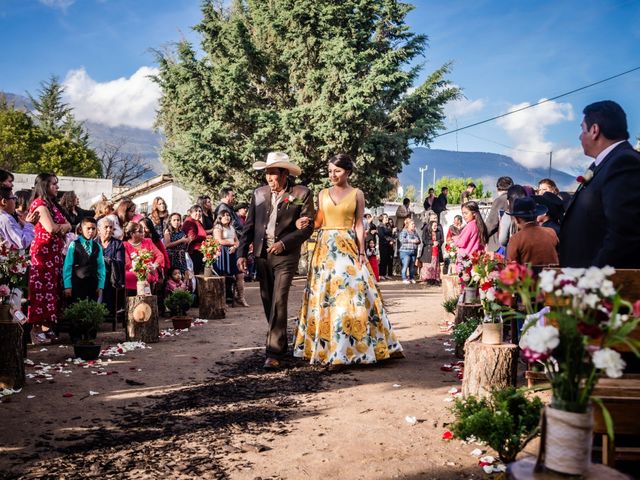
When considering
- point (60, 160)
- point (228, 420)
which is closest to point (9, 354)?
point (228, 420)

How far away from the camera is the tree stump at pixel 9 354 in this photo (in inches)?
222

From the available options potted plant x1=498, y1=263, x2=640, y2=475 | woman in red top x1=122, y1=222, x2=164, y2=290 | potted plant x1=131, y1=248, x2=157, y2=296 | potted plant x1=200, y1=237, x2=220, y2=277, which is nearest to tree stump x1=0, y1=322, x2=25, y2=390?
potted plant x1=131, y1=248, x2=157, y2=296

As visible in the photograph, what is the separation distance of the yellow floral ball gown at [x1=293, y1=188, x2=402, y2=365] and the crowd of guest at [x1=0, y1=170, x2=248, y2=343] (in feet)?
11.4

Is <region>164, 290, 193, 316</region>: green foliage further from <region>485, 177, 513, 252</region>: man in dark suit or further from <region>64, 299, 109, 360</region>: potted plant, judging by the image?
<region>485, 177, 513, 252</region>: man in dark suit

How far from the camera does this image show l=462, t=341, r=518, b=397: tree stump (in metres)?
5.03

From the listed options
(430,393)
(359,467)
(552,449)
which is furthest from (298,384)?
(552,449)

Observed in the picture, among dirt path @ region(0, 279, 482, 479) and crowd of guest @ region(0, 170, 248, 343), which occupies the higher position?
crowd of guest @ region(0, 170, 248, 343)

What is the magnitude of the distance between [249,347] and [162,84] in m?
22.6

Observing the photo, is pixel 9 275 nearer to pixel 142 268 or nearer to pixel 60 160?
pixel 142 268

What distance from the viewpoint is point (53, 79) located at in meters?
64.9

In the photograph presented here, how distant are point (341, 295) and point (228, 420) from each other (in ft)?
7.33

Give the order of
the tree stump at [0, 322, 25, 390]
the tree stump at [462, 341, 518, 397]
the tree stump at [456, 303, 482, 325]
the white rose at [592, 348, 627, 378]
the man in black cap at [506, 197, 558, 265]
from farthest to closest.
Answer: the tree stump at [456, 303, 482, 325]
the man in black cap at [506, 197, 558, 265]
the tree stump at [0, 322, 25, 390]
the tree stump at [462, 341, 518, 397]
the white rose at [592, 348, 627, 378]

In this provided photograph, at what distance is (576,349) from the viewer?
2.29 m

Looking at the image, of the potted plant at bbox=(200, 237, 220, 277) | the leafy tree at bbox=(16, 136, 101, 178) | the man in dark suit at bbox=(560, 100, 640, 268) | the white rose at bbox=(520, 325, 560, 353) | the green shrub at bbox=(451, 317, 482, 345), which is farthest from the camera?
the leafy tree at bbox=(16, 136, 101, 178)
